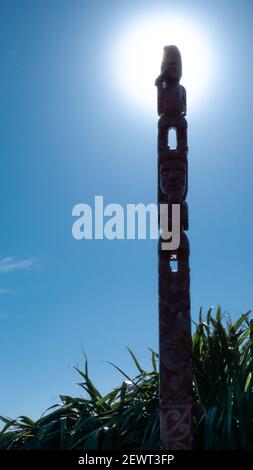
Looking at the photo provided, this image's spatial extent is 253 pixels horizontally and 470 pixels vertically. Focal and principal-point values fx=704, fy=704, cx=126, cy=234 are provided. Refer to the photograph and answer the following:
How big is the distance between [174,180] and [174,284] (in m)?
1.50

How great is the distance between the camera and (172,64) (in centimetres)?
1044

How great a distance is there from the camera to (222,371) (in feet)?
32.9

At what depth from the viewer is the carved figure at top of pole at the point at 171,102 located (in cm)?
1009

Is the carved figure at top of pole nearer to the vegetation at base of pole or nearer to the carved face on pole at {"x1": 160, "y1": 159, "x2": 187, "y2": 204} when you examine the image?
the carved face on pole at {"x1": 160, "y1": 159, "x2": 187, "y2": 204}

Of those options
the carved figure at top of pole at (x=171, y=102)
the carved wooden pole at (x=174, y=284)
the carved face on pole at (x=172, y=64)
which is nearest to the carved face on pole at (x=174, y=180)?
the carved wooden pole at (x=174, y=284)

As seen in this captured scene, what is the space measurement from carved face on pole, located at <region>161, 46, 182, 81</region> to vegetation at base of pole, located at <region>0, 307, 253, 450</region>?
359cm

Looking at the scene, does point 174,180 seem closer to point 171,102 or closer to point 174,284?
point 171,102

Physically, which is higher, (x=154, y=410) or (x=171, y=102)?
(x=171, y=102)

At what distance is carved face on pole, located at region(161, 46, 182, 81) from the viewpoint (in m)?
10.4

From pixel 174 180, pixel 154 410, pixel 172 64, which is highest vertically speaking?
pixel 172 64

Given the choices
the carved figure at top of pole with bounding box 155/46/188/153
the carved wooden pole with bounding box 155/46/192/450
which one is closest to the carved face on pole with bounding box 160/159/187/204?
the carved wooden pole with bounding box 155/46/192/450

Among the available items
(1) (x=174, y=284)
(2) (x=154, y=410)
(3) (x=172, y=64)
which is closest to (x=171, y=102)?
(3) (x=172, y=64)
